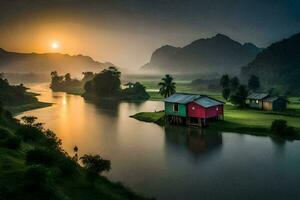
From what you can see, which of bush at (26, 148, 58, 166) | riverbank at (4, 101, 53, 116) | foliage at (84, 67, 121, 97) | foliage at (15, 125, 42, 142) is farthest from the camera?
foliage at (84, 67, 121, 97)

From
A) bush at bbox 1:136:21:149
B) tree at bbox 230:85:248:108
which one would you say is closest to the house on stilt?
tree at bbox 230:85:248:108

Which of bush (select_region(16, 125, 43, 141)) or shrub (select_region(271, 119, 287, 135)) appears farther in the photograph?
shrub (select_region(271, 119, 287, 135))

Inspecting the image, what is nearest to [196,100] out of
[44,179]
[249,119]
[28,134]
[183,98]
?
[183,98]

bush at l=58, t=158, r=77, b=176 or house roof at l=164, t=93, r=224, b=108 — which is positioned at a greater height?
house roof at l=164, t=93, r=224, b=108

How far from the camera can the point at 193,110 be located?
85.9m

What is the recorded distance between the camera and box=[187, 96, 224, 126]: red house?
275ft

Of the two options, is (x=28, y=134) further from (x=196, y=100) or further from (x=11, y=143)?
(x=196, y=100)

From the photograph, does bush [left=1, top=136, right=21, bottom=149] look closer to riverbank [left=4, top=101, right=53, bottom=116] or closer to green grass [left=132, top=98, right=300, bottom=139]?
green grass [left=132, top=98, right=300, bottom=139]

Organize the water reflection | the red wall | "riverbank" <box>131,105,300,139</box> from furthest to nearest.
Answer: the red wall
"riverbank" <box>131,105,300,139</box>
the water reflection

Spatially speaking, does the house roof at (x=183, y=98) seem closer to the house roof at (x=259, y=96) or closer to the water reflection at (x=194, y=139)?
the water reflection at (x=194, y=139)

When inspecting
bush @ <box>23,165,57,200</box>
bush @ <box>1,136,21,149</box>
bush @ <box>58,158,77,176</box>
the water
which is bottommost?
the water

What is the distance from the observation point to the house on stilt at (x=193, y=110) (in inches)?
3322

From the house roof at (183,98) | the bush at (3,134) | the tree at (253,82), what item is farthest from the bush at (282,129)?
the tree at (253,82)

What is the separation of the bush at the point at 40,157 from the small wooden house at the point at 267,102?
276 ft
